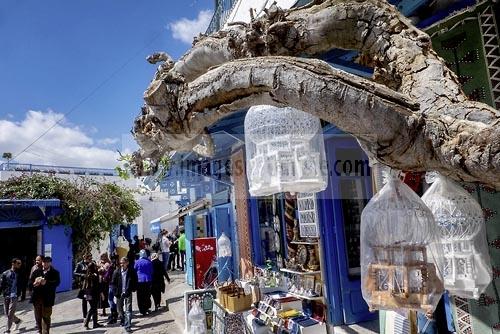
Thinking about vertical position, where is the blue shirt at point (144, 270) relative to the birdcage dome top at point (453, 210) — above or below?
below

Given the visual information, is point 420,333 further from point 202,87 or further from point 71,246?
point 71,246

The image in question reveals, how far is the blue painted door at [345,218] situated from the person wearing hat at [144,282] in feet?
19.0

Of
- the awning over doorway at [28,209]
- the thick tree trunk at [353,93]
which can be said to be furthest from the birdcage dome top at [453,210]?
the awning over doorway at [28,209]

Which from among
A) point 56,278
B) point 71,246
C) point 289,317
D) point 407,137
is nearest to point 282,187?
point 407,137

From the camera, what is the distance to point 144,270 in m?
10.2

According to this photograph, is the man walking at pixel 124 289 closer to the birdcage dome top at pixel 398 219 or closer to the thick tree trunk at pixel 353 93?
the birdcage dome top at pixel 398 219

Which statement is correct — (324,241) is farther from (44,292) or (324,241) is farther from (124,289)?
(44,292)

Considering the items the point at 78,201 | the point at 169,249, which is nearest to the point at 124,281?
the point at 78,201

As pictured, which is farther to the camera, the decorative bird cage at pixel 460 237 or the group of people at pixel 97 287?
the group of people at pixel 97 287

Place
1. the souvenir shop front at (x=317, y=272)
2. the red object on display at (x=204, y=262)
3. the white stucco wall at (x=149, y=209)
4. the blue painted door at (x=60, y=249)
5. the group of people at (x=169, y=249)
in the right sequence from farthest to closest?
the white stucco wall at (x=149, y=209) < the group of people at (x=169, y=249) < the blue painted door at (x=60, y=249) < the red object on display at (x=204, y=262) < the souvenir shop front at (x=317, y=272)

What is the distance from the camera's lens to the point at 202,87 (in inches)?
63.1

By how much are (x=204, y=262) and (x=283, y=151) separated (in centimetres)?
707

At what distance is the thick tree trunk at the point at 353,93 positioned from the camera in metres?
1.23

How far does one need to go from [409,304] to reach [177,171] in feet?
19.3
